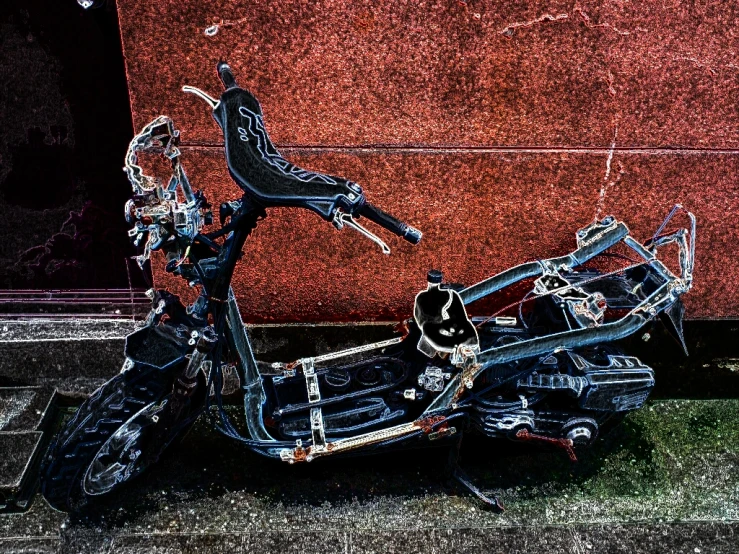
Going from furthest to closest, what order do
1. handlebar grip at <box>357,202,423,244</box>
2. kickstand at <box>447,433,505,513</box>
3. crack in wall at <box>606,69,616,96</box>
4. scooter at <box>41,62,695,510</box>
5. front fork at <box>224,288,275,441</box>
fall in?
crack in wall at <box>606,69,616,96</box>, kickstand at <box>447,433,505,513</box>, front fork at <box>224,288,275,441</box>, scooter at <box>41,62,695,510</box>, handlebar grip at <box>357,202,423,244</box>

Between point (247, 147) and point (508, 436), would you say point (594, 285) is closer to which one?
point (508, 436)

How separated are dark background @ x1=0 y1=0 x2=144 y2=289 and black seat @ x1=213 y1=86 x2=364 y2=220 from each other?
4.53ft

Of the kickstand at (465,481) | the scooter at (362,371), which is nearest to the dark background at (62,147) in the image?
the scooter at (362,371)

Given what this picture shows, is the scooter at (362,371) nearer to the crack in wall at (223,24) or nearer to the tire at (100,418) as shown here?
the tire at (100,418)

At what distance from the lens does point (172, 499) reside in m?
3.21

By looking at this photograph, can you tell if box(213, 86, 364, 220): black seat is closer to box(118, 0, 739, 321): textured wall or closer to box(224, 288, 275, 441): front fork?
box(224, 288, 275, 441): front fork

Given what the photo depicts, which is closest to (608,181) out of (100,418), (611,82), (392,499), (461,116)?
(611,82)

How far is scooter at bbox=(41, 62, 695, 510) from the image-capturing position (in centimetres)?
264

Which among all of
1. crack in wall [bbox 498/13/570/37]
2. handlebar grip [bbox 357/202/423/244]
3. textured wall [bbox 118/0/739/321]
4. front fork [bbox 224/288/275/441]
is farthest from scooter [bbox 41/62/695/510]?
crack in wall [bbox 498/13/570/37]

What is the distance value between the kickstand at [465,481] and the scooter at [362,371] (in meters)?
0.01

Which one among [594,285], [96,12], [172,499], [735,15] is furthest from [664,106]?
[172,499]

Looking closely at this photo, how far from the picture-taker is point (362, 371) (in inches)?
125

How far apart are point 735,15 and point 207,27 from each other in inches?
109

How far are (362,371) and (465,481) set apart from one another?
2.55 feet
